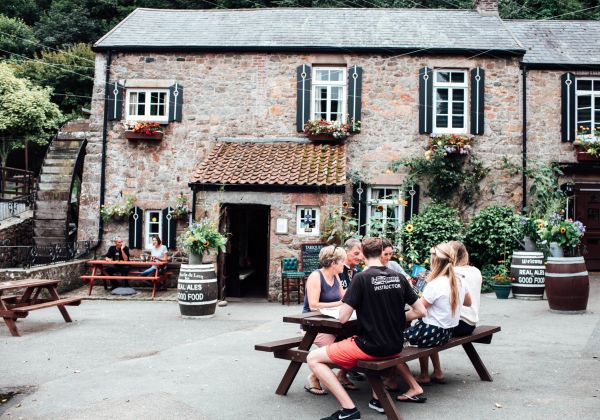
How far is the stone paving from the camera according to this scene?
5062 millimetres

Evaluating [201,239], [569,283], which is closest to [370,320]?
[201,239]

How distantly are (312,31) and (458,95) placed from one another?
4.36 m

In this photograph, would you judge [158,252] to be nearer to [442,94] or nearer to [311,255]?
[311,255]

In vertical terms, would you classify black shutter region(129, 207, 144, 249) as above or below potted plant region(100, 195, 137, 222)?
below

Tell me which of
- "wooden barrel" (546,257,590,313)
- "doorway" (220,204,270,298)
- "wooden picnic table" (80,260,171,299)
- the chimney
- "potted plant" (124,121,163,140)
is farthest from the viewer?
the chimney

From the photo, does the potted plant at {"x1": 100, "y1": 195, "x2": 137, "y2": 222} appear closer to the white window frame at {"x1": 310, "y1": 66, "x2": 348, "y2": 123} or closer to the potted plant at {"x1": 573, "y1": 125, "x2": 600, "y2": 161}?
the white window frame at {"x1": 310, "y1": 66, "x2": 348, "y2": 123}

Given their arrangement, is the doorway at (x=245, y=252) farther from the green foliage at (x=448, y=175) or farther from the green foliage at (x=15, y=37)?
the green foliage at (x=15, y=37)

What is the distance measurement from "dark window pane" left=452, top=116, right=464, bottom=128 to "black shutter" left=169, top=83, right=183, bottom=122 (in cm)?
724

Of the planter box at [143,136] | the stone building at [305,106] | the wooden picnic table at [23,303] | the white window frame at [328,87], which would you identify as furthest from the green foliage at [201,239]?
the white window frame at [328,87]

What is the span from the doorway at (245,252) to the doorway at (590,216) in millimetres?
8591

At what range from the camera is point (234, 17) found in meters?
17.1

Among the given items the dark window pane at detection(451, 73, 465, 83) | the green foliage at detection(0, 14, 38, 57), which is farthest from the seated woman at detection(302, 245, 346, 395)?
the green foliage at detection(0, 14, 38, 57)

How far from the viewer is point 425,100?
1493 cm

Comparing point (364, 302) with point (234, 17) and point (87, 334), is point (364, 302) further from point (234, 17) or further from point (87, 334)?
point (234, 17)
